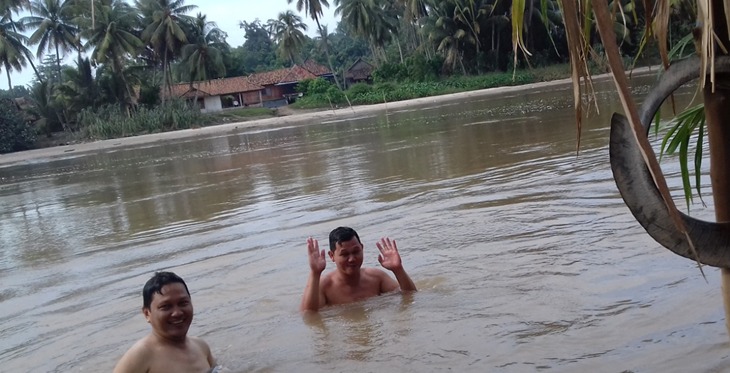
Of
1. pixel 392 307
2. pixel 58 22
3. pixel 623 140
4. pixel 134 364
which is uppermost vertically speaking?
pixel 58 22

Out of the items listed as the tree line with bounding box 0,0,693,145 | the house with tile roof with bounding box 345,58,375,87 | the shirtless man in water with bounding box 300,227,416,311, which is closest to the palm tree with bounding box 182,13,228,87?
the tree line with bounding box 0,0,693,145

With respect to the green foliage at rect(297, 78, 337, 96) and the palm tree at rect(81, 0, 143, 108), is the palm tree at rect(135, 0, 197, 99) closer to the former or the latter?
the palm tree at rect(81, 0, 143, 108)

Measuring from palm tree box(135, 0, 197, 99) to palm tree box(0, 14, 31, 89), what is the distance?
775 centimetres

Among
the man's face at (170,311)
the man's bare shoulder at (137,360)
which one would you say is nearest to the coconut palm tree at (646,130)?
the man's face at (170,311)

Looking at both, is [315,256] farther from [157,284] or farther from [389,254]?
[157,284]

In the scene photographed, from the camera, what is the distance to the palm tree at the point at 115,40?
45.5m

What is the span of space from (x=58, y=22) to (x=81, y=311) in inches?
1878

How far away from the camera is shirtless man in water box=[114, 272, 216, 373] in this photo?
371 centimetres

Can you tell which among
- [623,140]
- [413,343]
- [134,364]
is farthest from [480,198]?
[623,140]

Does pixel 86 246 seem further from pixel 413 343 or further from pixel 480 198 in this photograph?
pixel 413 343

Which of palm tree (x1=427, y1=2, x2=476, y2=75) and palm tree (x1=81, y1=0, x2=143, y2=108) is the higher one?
palm tree (x1=81, y1=0, x2=143, y2=108)

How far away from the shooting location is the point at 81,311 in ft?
21.8

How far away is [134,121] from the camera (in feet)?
151

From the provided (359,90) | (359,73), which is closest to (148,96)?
(359,90)
